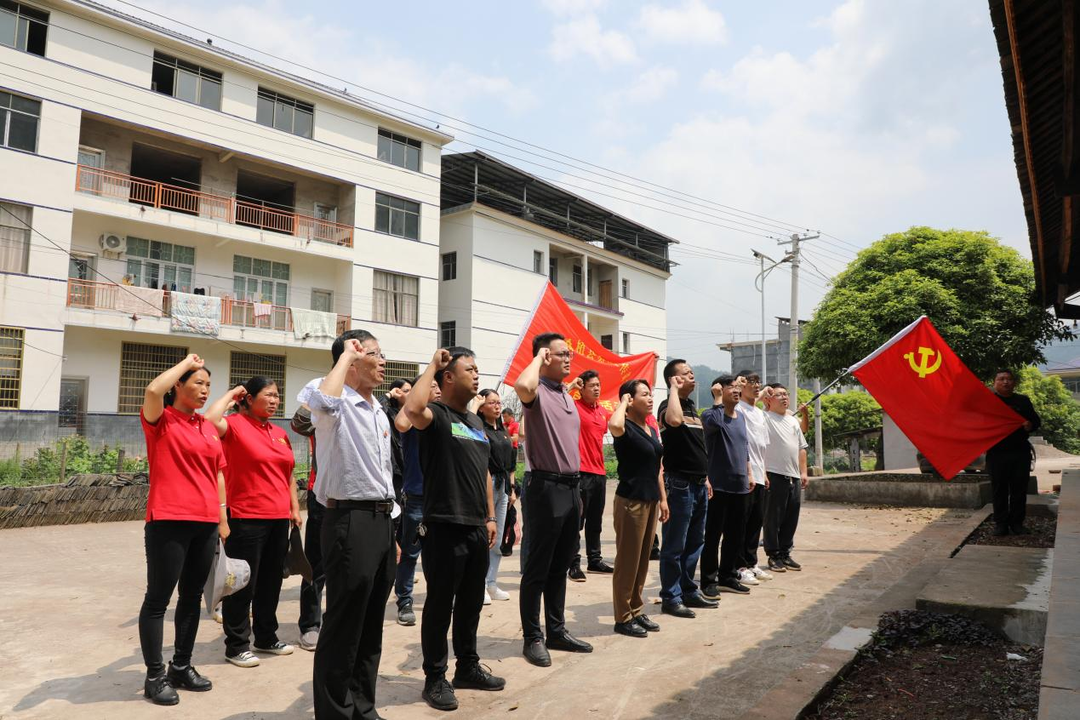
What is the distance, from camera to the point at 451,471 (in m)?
3.78

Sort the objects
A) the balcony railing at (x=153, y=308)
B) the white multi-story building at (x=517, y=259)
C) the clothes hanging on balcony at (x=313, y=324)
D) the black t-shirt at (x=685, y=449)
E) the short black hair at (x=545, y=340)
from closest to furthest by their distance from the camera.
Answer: the short black hair at (x=545, y=340)
the black t-shirt at (x=685, y=449)
the balcony railing at (x=153, y=308)
the clothes hanging on balcony at (x=313, y=324)
the white multi-story building at (x=517, y=259)

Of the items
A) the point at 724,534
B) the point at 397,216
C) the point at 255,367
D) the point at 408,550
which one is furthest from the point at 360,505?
the point at 397,216

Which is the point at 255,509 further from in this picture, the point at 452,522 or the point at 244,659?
the point at 452,522

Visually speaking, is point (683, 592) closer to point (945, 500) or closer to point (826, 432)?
point (945, 500)

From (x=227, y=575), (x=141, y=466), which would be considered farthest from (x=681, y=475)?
(x=141, y=466)

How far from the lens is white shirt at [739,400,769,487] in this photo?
6.67 meters

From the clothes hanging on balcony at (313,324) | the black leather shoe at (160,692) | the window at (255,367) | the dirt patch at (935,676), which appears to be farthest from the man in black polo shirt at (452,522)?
the clothes hanging on balcony at (313,324)

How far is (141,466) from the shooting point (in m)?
15.2

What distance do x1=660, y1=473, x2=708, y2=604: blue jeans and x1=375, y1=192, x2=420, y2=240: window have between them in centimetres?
1996

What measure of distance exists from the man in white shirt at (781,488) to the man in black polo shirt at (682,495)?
1.84 metres

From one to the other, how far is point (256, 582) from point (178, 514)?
943 mm

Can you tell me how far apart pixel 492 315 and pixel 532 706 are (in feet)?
78.8

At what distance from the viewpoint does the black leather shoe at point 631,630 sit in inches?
196

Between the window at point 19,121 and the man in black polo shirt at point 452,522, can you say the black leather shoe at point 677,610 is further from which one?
the window at point 19,121
